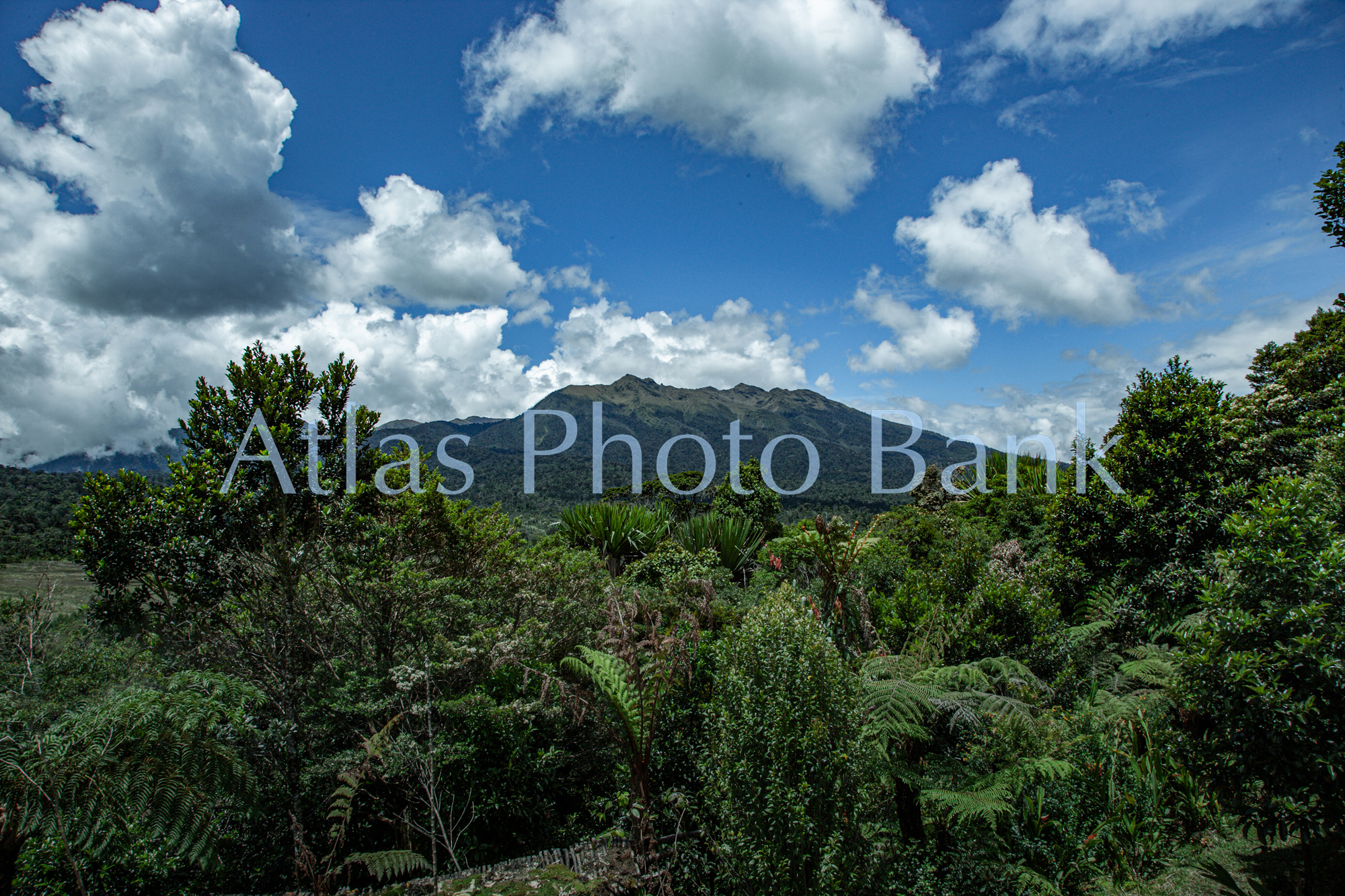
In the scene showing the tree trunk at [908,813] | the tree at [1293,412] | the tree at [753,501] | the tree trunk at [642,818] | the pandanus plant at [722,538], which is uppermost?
the tree at [1293,412]

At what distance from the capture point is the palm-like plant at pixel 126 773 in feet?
10.5

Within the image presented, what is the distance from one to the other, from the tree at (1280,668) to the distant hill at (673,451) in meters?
7.75

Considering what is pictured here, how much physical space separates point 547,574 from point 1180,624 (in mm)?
6775

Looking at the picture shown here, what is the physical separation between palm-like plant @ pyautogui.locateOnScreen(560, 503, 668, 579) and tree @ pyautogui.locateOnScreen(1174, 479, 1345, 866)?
772 cm

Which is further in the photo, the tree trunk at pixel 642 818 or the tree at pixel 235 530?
the tree at pixel 235 530

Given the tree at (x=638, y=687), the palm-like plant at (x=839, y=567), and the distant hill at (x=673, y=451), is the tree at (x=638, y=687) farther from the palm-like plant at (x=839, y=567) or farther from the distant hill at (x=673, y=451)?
the distant hill at (x=673, y=451)

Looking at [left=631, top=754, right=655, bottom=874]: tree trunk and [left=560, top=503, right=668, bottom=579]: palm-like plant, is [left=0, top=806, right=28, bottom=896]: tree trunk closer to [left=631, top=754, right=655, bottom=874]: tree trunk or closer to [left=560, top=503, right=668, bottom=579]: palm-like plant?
[left=631, top=754, right=655, bottom=874]: tree trunk

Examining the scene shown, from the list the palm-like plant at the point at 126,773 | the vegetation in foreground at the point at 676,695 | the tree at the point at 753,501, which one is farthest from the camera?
the tree at the point at 753,501

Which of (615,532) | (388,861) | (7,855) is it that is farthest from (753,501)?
(7,855)

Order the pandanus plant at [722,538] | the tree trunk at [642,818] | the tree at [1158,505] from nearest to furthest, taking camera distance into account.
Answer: the tree trunk at [642,818]
the tree at [1158,505]
the pandanus plant at [722,538]

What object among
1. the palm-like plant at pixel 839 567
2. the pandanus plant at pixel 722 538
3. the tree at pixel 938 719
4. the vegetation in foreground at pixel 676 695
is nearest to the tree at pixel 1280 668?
the vegetation in foreground at pixel 676 695

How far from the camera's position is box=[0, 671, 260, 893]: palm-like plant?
3.19 metres

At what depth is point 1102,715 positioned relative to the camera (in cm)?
541

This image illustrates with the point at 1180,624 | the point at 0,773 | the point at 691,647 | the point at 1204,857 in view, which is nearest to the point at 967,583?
the point at 1180,624
